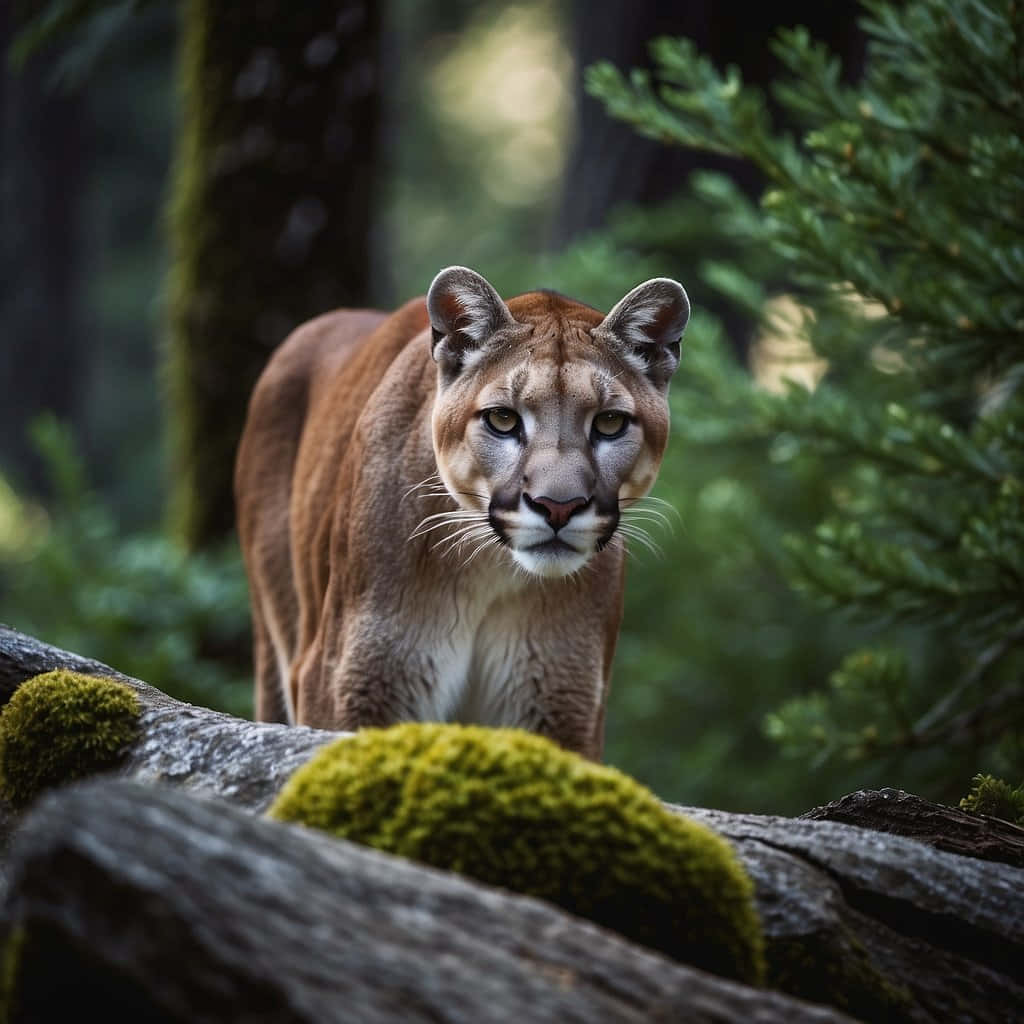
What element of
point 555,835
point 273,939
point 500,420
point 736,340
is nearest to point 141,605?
point 500,420

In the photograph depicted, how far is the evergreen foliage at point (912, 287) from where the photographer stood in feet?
17.5

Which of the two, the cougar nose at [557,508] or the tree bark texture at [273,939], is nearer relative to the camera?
the tree bark texture at [273,939]

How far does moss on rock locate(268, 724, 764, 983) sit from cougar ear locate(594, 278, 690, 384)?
188cm

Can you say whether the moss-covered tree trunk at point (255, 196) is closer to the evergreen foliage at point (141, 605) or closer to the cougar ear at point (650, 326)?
the evergreen foliage at point (141, 605)

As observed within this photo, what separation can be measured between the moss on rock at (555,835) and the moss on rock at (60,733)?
87 centimetres

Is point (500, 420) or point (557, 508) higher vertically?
point (500, 420)

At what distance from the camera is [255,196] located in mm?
8742

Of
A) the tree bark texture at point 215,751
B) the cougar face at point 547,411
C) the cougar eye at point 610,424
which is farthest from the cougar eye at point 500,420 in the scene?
the tree bark texture at point 215,751

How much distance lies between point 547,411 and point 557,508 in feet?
1.27

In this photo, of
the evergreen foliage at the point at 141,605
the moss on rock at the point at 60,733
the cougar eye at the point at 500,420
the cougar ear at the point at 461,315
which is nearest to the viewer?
the moss on rock at the point at 60,733

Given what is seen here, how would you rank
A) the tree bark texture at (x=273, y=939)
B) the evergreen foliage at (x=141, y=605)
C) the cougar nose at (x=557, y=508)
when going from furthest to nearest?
the evergreen foliage at (x=141, y=605)
the cougar nose at (x=557, y=508)
the tree bark texture at (x=273, y=939)

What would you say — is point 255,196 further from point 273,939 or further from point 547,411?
point 273,939

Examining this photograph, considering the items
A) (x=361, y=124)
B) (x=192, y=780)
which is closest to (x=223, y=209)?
(x=361, y=124)

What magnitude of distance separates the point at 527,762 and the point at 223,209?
6.67 m
